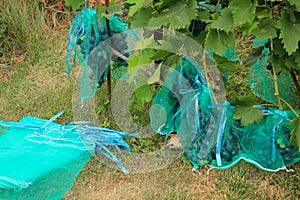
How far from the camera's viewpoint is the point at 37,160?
117 inches

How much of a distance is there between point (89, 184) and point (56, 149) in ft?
1.06

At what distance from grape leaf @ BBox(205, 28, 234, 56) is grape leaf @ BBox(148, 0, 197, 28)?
0.13 metres

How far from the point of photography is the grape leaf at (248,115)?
8.79 ft

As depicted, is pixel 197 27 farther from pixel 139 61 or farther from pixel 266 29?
pixel 266 29

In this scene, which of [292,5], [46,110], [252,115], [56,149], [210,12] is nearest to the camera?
[292,5]

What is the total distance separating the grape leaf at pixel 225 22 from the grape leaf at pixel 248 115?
47cm

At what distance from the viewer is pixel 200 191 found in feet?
9.32

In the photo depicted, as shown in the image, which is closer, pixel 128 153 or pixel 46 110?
pixel 128 153

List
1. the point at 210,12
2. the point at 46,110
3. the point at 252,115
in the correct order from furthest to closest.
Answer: the point at 46,110 → the point at 210,12 → the point at 252,115

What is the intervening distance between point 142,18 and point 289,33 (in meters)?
0.78

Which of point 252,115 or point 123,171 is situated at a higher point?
point 252,115

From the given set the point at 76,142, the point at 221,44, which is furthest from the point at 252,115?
the point at 76,142

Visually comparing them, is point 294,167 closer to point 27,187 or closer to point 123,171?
point 123,171

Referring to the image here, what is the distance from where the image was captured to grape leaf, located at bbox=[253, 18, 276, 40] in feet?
8.00
